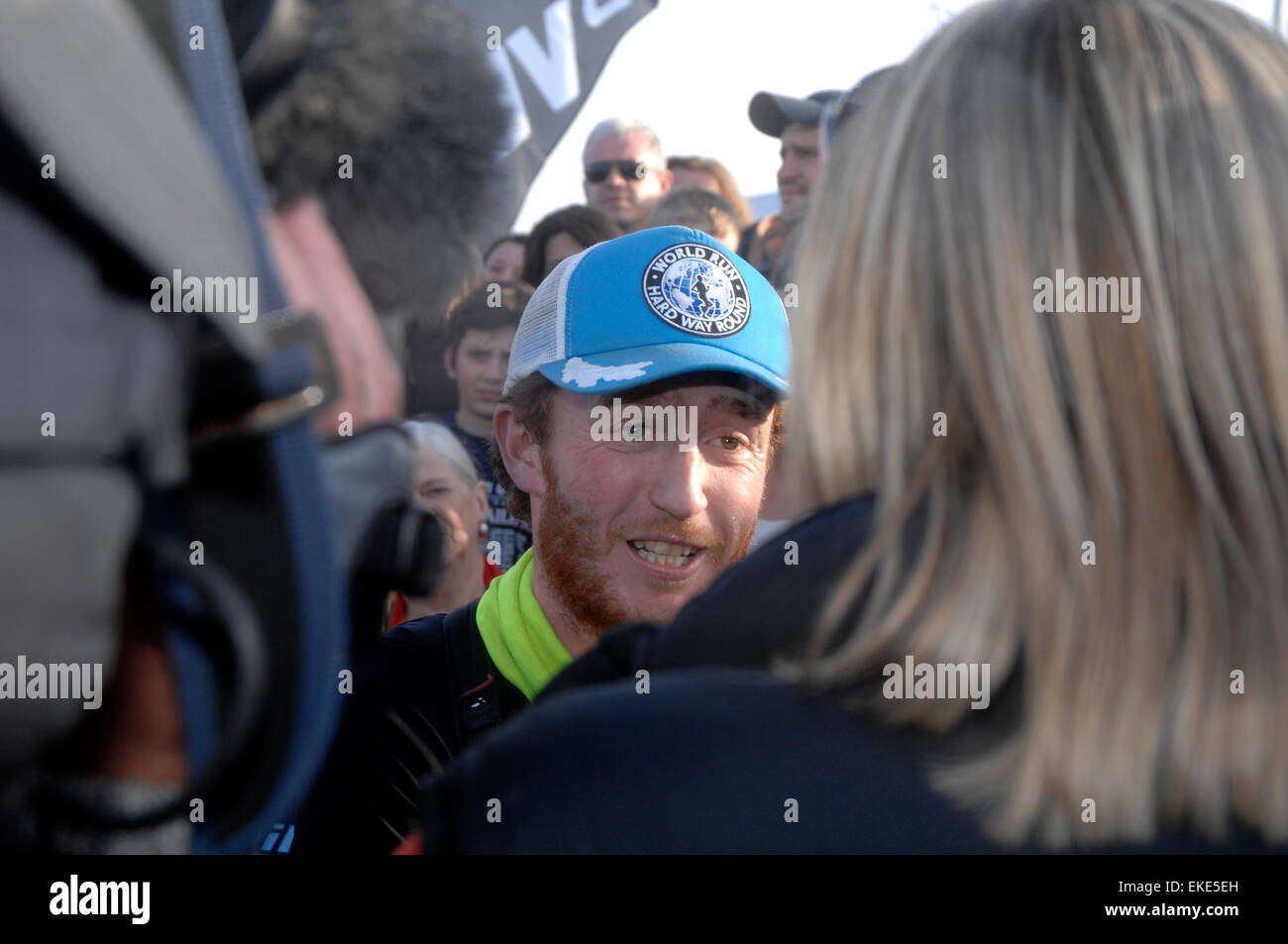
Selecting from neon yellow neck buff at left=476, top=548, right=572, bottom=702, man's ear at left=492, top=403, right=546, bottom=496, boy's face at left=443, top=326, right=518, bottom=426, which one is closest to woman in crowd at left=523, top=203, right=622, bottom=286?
boy's face at left=443, top=326, right=518, bottom=426

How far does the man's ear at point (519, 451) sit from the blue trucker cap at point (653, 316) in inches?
7.6

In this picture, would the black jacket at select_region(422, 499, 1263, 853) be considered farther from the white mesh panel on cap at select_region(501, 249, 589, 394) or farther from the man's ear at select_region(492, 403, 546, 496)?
the man's ear at select_region(492, 403, 546, 496)

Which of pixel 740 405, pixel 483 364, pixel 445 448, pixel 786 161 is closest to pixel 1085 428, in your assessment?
pixel 740 405

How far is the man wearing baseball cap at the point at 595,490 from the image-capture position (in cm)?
157

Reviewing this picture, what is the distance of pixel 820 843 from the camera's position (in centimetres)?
85

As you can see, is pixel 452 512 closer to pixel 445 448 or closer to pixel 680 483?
pixel 445 448

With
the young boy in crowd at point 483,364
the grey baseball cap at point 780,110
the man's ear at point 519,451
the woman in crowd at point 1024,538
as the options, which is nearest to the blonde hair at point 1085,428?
the woman in crowd at point 1024,538

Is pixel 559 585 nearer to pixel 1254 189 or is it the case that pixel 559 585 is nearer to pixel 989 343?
pixel 989 343

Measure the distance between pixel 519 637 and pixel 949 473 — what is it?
0.92 m

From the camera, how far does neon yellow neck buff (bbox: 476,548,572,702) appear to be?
159cm

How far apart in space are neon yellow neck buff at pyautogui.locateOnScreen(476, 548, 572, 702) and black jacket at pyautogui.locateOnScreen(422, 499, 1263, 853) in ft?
2.34
